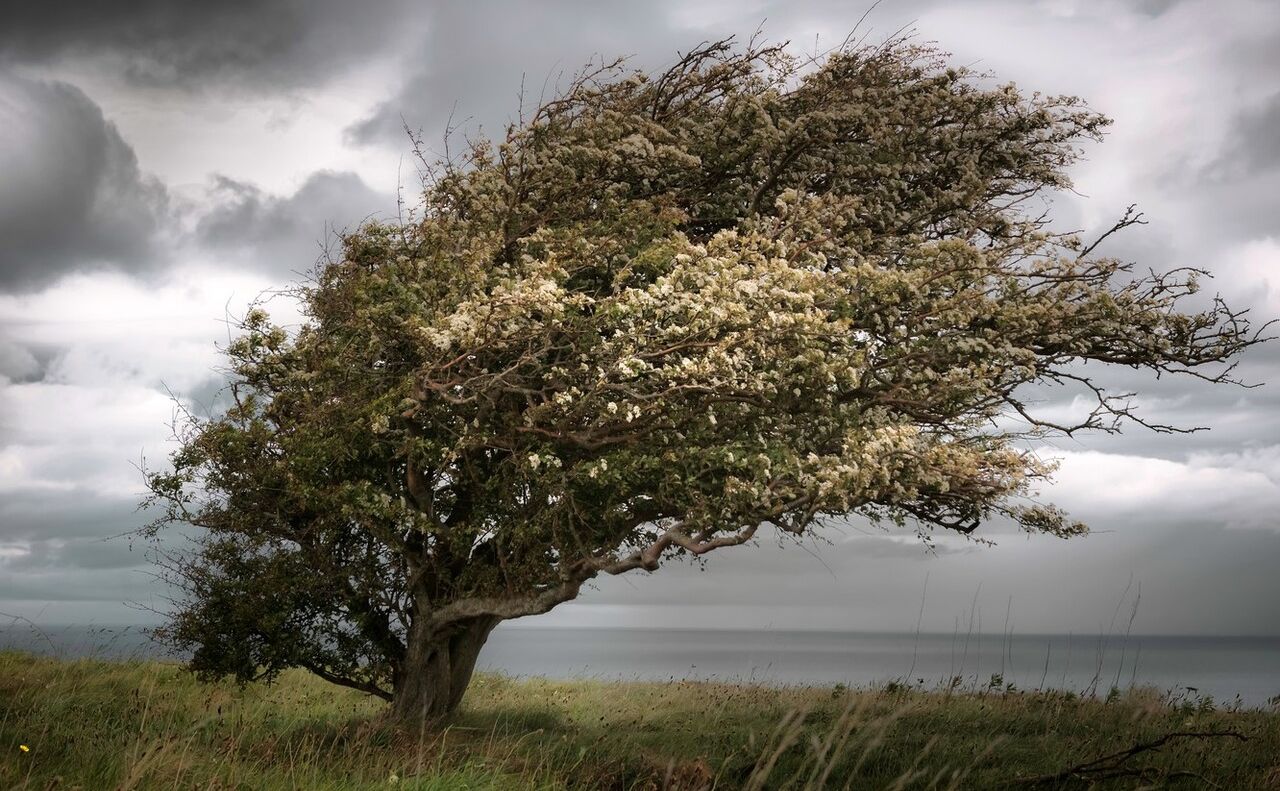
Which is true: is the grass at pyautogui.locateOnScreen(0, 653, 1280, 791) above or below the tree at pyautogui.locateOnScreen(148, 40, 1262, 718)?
below

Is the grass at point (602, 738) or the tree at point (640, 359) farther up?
the tree at point (640, 359)

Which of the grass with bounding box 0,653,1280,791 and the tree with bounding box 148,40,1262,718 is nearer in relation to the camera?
the grass with bounding box 0,653,1280,791

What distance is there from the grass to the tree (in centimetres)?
228

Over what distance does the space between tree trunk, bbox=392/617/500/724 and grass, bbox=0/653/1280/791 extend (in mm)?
480

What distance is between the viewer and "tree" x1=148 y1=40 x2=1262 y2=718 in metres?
13.2

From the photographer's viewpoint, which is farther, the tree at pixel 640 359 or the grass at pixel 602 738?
the tree at pixel 640 359

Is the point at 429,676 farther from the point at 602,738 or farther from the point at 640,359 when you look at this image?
the point at 640,359

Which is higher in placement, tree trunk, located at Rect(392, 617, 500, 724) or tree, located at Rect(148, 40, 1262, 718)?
tree, located at Rect(148, 40, 1262, 718)

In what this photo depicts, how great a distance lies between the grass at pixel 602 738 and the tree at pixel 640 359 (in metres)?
2.28

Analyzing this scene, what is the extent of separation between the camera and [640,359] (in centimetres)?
1268

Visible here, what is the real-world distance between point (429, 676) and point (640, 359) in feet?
23.9

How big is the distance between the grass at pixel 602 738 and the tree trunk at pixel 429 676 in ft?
1.58

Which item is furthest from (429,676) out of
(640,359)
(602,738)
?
(640,359)

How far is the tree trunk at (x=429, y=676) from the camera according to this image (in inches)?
644
